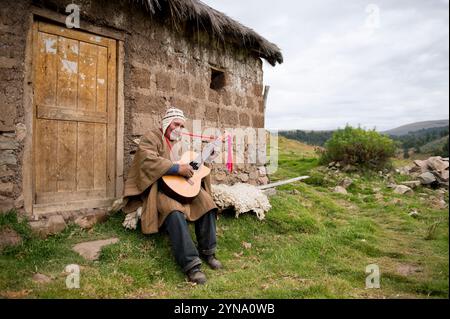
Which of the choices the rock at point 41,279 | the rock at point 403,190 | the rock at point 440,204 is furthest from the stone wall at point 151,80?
the rock at point 403,190

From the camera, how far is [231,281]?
137 inches

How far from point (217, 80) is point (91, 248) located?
3623mm

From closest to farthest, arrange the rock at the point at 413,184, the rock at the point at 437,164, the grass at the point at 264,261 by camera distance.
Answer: the grass at the point at 264,261 < the rock at the point at 413,184 < the rock at the point at 437,164

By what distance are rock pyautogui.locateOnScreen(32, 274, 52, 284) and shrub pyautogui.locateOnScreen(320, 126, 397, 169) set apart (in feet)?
34.3

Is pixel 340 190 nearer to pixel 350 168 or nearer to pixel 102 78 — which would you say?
pixel 350 168

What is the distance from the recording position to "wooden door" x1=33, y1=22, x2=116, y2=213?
3.87 metres

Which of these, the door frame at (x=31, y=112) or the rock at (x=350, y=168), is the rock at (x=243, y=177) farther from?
the rock at (x=350, y=168)

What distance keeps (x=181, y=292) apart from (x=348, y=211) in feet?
16.0

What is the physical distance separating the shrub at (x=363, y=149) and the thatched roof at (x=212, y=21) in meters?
6.21

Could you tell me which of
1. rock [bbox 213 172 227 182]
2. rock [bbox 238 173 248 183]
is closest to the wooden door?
rock [bbox 213 172 227 182]

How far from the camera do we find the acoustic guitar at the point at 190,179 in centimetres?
386

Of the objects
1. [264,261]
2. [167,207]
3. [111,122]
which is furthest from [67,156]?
[264,261]

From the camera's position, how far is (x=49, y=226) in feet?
12.5
